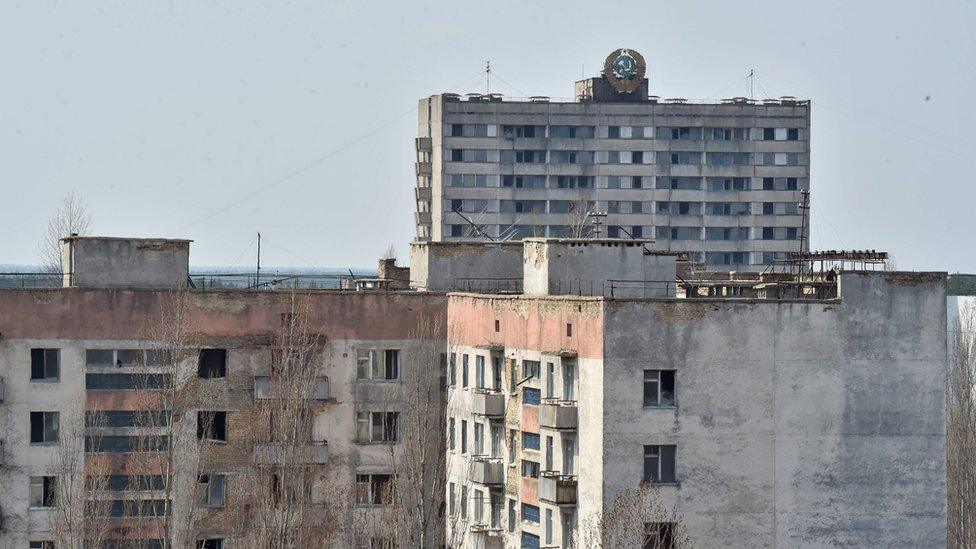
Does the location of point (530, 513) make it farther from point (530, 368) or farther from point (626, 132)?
point (626, 132)

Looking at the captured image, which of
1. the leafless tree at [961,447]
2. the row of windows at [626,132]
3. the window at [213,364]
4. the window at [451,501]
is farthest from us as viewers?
the row of windows at [626,132]

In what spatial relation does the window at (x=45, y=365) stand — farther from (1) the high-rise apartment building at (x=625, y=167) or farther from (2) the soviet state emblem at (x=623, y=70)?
(2) the soviet state emblem at (x=623, y=70)

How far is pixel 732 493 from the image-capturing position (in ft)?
163

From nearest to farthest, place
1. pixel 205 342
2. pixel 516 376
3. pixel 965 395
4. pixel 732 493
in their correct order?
pixel 732 493
pixel 516 376
pixel 205 342
pixel 965 395

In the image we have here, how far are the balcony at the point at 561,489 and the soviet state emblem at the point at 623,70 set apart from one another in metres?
97.9

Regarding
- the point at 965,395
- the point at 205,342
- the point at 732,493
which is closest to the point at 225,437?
the point at 205,342

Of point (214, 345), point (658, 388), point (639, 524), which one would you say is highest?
point (214, 345)

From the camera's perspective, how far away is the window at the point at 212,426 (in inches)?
2381

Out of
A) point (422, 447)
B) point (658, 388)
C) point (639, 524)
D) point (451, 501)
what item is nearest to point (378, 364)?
point (422, 447)

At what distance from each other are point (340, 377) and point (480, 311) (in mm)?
5693

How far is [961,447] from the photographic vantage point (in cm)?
7769

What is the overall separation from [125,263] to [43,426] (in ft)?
17.3

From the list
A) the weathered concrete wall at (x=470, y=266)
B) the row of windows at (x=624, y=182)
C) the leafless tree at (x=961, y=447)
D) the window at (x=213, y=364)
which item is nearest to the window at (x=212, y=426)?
the window at (x=213, y=364)

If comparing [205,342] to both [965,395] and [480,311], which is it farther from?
[965,395]
